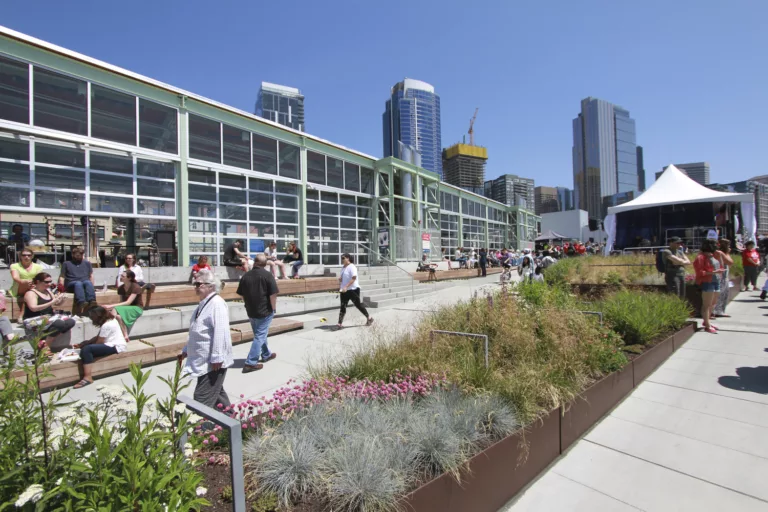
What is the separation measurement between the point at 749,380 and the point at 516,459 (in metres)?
4.35

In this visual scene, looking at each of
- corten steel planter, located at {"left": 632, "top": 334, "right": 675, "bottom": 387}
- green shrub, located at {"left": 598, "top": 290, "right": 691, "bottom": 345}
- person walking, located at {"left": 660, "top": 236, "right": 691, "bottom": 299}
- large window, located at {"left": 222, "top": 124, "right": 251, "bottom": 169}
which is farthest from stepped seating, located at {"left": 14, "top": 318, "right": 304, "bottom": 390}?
person walking, located at {"left": 660, "top": 236, "right": 691, "bottom": 299}

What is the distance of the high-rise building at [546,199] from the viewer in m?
138

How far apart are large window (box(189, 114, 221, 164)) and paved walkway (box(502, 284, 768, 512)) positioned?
46.3 feet

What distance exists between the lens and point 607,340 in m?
4.80

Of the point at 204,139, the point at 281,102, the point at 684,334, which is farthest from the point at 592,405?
the point at 281,102

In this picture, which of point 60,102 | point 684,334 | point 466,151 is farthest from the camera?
point 466,151

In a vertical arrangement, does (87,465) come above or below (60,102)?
below

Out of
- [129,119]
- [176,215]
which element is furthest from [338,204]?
[129,119]

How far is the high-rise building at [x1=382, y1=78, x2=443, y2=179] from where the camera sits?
122 metres

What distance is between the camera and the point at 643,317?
5.79 meters

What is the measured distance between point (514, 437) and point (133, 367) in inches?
99.0

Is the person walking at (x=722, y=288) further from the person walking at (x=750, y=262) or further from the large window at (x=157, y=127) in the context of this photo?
the large window at (x=157, y=127)

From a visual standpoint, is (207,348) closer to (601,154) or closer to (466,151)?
(466,151)

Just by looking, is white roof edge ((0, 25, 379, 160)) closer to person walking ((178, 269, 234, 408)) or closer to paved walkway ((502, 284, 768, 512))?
person walking ((178, 269, 234, 408))
